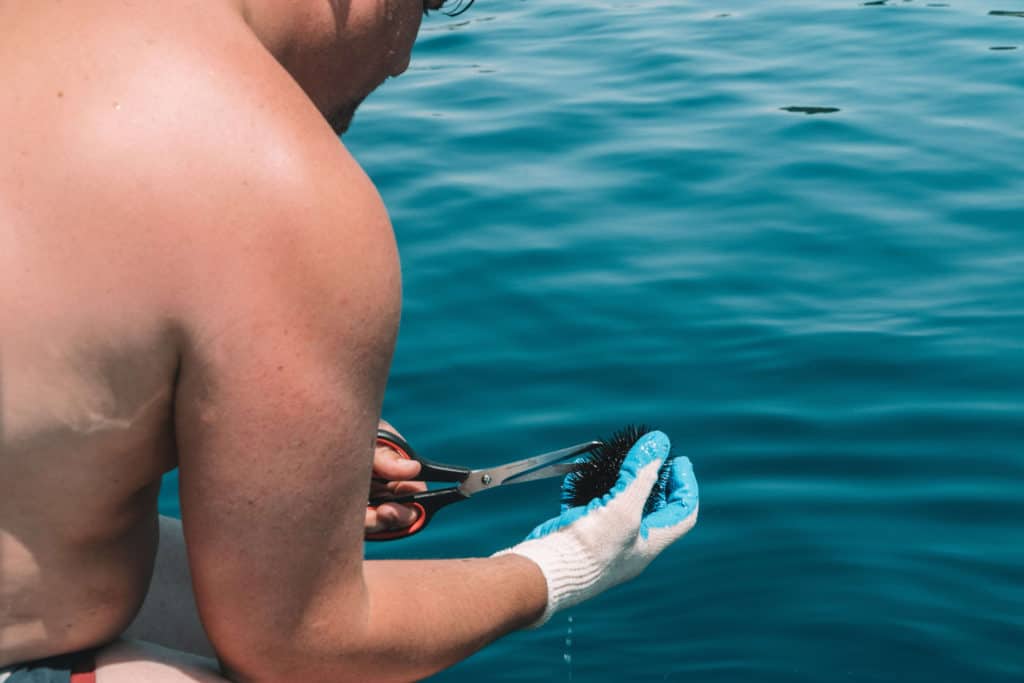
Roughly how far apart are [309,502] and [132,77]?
0.52 metres

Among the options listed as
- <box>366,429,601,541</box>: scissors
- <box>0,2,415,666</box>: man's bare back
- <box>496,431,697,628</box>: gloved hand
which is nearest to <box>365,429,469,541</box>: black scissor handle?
<box>366,429,601,541</box>: scissors

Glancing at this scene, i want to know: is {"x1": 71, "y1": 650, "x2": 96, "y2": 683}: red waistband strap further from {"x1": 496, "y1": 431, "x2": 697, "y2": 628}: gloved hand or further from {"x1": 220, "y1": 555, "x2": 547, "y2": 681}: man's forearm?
{"x1": 496, "y1": 431, "x2": 697, "y2": 628}: gloved hand

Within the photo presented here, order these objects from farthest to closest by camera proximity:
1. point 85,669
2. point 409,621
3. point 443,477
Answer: point 443,477 → point 409,621 → point 85,669

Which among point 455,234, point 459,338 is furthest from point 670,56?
point 459,338

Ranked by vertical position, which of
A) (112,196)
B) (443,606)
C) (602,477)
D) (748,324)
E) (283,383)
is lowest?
(748,324)

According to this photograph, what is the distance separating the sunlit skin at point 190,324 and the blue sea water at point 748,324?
55 centimetres

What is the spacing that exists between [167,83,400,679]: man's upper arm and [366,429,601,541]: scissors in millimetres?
822

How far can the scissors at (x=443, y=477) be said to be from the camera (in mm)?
2512

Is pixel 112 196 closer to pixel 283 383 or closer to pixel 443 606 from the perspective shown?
pixel 283 383

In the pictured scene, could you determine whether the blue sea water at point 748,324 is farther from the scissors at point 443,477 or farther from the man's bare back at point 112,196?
the man's bare back at point 112,196

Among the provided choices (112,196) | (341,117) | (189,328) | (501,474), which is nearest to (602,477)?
(501,474)

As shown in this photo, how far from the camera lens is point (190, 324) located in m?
1.44

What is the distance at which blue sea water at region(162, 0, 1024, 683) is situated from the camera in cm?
309

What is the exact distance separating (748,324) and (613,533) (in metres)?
2.05
